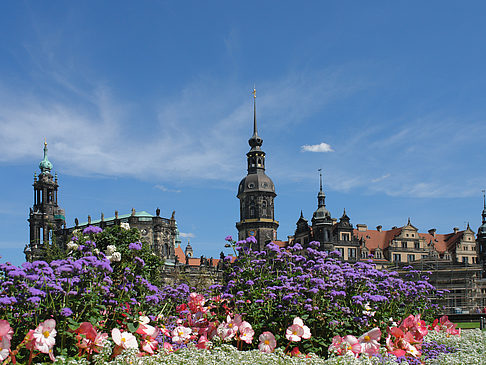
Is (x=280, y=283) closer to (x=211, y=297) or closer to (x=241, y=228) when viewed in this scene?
(x=211, y=297)

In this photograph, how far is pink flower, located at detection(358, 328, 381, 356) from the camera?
9.13 m

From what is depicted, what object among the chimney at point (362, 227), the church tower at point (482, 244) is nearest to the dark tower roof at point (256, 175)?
the chimney at point (362, 227)

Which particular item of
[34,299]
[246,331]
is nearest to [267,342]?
[246,331]

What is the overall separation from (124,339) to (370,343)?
14.1 ft

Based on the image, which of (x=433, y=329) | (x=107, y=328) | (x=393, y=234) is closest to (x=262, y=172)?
(x=393, y=234)

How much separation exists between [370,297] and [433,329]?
14.3 ft

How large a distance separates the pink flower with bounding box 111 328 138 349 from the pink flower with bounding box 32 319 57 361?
94cm

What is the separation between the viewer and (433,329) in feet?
44.8

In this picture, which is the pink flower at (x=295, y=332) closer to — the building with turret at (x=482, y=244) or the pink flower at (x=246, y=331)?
the pink flower at (x=246, y=331)

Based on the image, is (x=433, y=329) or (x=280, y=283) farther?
(x=433, y=329)

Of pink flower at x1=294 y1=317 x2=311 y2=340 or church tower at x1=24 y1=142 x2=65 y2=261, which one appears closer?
pink flower at x1=294 y1=317 x2=311 y2=340

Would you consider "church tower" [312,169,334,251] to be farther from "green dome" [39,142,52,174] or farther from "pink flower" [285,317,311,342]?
"pink flower" [285,317,311,342]

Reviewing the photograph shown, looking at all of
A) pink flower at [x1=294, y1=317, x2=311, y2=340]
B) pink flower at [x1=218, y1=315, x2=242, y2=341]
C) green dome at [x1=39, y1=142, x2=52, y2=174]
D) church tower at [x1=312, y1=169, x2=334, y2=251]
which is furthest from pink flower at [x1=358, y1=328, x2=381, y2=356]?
green dome at [x1=39, y1=142, x2=52, y2=174]

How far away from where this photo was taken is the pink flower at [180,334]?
9875 mm
